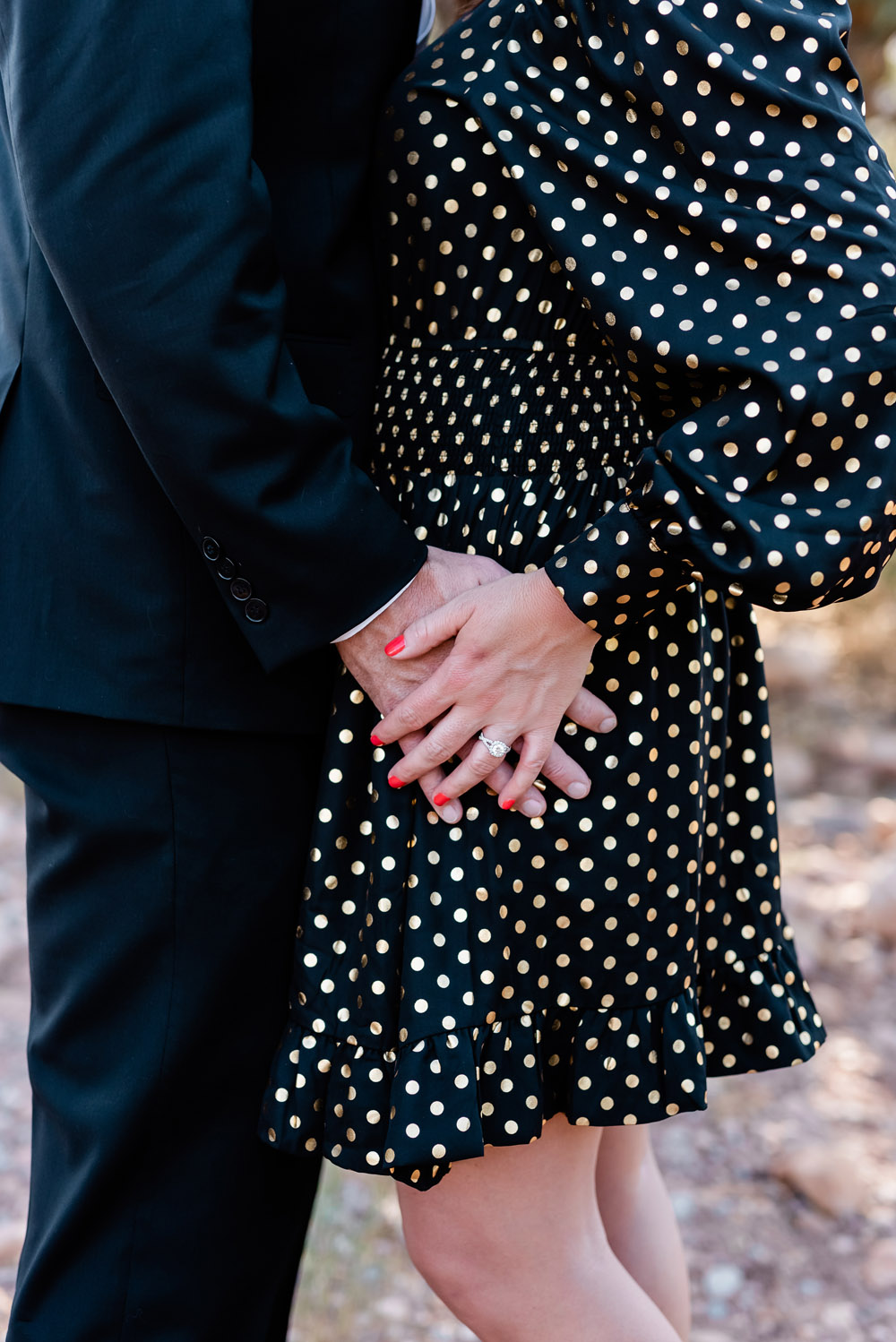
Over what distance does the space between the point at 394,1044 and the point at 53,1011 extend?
325 mm

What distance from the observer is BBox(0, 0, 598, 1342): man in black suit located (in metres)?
0.99

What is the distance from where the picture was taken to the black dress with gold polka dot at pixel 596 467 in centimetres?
104

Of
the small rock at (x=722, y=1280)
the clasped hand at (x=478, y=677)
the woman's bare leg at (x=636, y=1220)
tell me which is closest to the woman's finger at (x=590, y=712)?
the clasped hand at (x=478, y=677)

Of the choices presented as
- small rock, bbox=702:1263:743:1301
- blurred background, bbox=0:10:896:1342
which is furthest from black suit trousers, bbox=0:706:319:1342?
small rock, bbox=702:1263:743:1301

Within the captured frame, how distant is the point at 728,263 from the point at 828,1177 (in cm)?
188

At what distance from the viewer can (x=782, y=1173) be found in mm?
2432

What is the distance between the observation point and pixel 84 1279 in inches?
47.0

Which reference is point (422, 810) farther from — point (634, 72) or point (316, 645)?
point (634, 72)

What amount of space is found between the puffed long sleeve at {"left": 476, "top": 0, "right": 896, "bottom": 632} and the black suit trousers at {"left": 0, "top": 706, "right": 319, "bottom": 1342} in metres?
0.39

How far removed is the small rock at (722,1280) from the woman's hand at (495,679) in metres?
1.42

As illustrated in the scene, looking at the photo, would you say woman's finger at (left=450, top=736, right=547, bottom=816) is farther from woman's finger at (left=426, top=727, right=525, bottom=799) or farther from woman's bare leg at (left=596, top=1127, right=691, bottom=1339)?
woman's bare leg at (left=596, top=1127, right=691, bottom=1339)

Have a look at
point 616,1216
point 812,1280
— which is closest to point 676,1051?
point 616,1216

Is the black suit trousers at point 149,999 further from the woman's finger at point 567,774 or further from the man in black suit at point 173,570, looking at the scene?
the woman's finger at point 567,774

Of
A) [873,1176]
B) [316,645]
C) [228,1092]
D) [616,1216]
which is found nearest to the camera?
[316,645]
